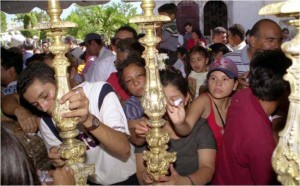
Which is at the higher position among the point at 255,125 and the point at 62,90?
the point at 62,90

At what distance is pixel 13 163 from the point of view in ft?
3.14

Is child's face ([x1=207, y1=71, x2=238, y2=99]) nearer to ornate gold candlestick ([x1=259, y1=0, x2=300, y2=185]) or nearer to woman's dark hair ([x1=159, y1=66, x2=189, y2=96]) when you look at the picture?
woman's dark hair ([x1=159, y1=66, x2=189, y2=96])

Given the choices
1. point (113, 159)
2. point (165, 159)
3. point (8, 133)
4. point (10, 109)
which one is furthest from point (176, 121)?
point (10, 109)

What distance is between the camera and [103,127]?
1586 mm

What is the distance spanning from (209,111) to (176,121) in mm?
732

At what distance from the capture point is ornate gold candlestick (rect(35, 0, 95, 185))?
4.16 ft

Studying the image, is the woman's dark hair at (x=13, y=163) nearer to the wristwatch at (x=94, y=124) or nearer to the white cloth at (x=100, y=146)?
the wristwatch at (x=94, y=124)

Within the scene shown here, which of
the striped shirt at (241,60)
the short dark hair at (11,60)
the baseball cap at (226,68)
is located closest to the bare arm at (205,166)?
the baseball cap at (226,68)

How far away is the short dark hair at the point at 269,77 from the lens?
1.56 m

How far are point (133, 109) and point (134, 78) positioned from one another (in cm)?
22

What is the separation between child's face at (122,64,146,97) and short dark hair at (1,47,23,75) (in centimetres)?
139

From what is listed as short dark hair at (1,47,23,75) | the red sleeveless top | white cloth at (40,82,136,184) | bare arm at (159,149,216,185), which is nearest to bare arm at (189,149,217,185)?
bare arm at (159,149,216,185)

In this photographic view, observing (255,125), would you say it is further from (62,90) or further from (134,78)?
(134,78)

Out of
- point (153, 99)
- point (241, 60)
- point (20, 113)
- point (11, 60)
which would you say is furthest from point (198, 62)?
point (153, 99)
